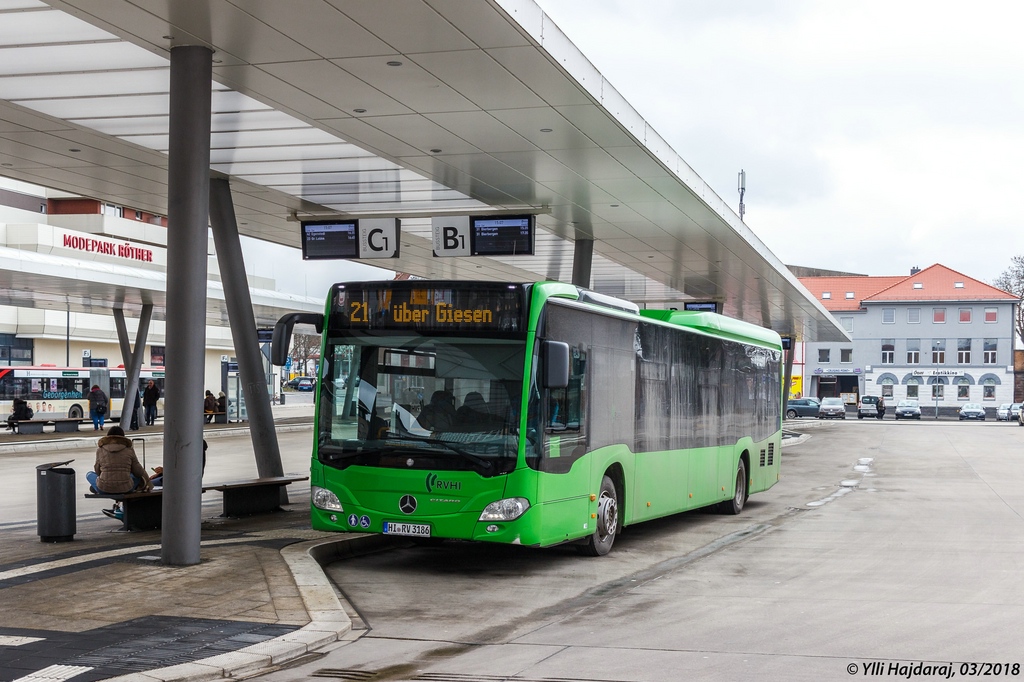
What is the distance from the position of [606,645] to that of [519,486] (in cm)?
286

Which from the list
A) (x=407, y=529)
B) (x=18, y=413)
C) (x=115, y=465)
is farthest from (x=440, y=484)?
(x=18, y=413)

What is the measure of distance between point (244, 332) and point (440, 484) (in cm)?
575

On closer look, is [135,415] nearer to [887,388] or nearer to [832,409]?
[832,409]

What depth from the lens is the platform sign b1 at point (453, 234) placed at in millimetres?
17109

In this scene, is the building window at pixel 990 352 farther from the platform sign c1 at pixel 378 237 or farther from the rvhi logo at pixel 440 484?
the rvhi logo at pixel 440 484

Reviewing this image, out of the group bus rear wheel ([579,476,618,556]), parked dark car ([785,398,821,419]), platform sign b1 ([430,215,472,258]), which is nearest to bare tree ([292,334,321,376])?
parked dark car ([785,398,821,419])

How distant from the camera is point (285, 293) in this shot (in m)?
42.7

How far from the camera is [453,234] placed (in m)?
17.2

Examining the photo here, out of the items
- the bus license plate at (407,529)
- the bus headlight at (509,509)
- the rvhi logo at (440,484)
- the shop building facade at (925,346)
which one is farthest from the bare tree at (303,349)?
the bus headlight at (509,509)

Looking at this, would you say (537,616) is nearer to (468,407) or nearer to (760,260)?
(468,407)

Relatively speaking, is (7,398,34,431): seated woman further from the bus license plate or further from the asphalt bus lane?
the bus license plate

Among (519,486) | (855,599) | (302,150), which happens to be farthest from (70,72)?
(855,599)

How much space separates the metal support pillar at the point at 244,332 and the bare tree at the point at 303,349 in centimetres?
7983

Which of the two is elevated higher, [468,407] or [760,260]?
[760,260]
